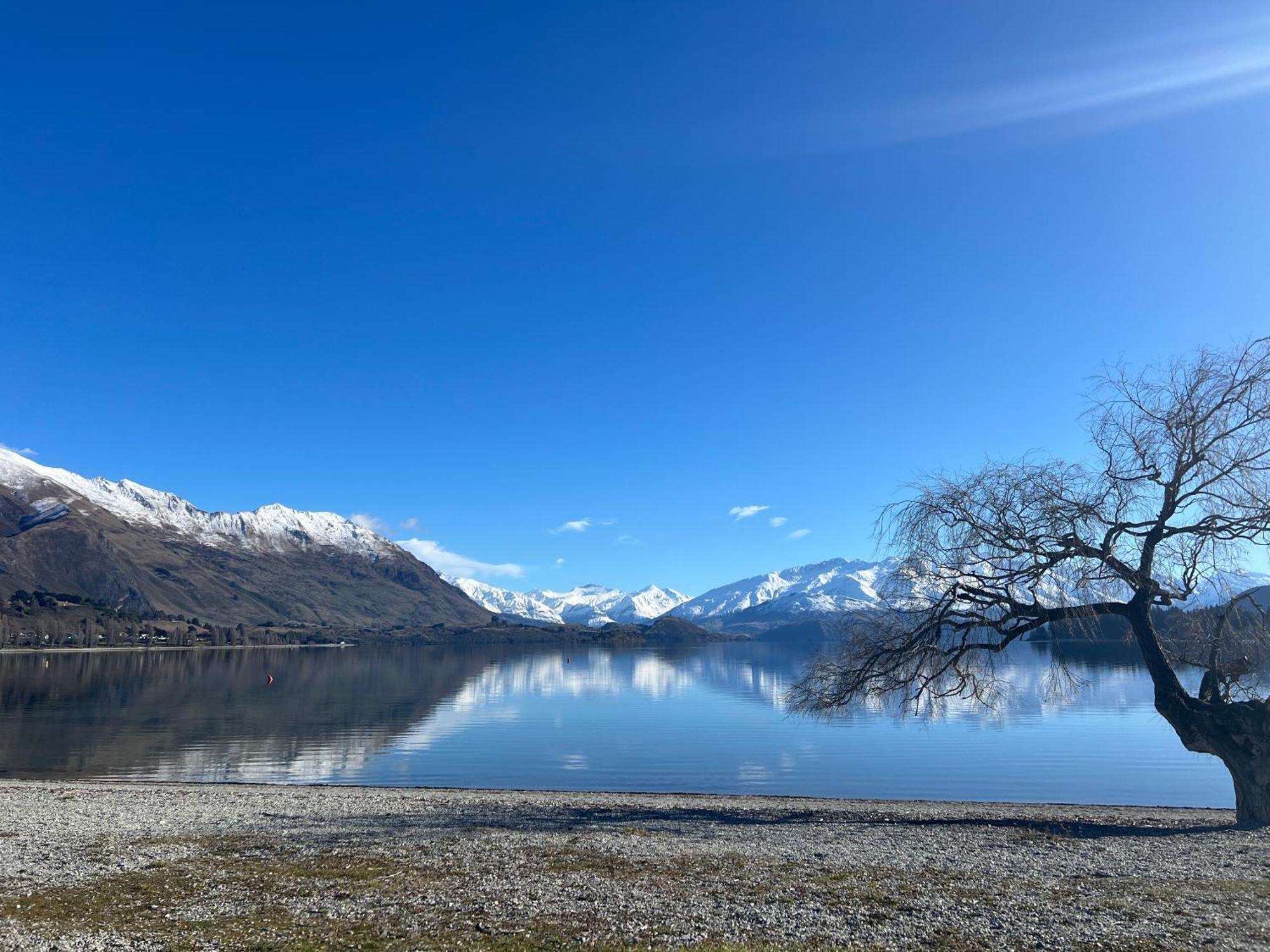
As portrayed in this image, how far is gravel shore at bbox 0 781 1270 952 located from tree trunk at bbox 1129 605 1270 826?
1.31m

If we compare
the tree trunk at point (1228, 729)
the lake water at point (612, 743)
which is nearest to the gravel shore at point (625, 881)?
the tree trunk at point (1228, 729)

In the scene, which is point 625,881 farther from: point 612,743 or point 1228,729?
point 612,743

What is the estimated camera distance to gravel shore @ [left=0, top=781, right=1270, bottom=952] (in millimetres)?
12820

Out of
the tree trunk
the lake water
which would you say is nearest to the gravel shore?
the tree trunk

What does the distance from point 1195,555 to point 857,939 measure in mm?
17011

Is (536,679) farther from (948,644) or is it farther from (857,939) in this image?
(857,939)

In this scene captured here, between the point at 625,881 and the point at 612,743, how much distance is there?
48673 mm

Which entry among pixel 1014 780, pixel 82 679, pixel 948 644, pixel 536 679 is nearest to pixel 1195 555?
pixel 948 644

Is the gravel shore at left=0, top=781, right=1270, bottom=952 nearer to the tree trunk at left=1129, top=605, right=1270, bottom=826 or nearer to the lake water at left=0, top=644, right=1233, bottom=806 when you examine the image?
the tree trunk at left=1129, top=605, right=1270, bottom=826

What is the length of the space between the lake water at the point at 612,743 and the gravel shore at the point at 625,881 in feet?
28.5

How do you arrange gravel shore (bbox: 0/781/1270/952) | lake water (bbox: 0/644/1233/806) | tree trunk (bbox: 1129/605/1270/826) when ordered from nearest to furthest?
gravel shore (bbox: 0/781/1270/952)
tree trunk (bbox: 1129/605/1270/826)
lake water (bbox: 0/644/1233/806)

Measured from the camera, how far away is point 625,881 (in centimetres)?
1650

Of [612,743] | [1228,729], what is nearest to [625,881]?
[1228,729]

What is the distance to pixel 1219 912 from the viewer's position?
13766mm
